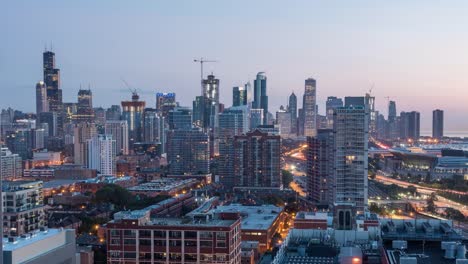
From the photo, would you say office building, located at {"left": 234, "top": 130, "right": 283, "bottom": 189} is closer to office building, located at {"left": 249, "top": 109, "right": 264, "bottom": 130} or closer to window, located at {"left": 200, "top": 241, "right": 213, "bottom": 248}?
window, located at {"left": 200, "top": 241, "right": 213, "bottom": 248}

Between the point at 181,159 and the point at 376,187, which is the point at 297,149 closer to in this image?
the point at 181,159

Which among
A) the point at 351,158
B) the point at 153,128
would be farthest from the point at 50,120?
the point at 351,158

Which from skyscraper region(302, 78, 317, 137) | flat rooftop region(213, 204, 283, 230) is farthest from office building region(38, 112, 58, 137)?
flat rooftop region(213, 204, 283, 230)

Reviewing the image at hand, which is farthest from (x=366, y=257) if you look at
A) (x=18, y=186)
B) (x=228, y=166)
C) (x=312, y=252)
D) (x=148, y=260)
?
(x=228, y=166)

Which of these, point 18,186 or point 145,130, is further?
point 145,130

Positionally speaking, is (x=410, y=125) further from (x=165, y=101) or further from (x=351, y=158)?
(x=351, y=158)

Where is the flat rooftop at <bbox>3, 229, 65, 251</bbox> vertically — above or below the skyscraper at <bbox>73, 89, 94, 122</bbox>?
below

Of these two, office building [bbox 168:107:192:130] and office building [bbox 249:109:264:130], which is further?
office building [bbox 249:109:264:130]

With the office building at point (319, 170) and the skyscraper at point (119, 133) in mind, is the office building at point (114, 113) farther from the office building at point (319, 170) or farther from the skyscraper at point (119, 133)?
the office building at point (319, 170)
